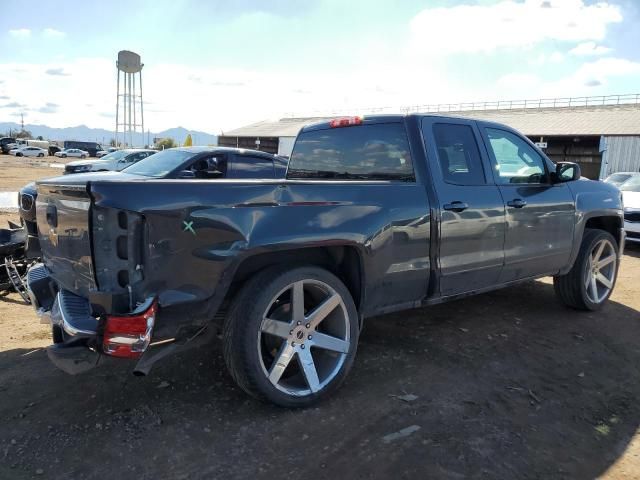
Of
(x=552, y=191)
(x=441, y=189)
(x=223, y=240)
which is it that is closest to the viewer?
(x=223, y=240)

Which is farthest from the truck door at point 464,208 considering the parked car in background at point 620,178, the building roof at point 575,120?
the building roof at point 575,120

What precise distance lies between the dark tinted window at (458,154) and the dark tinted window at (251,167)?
16.5 ft

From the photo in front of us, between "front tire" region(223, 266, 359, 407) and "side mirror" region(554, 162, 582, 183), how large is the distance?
2694mm

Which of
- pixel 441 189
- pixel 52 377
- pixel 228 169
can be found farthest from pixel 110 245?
pixel 228 169

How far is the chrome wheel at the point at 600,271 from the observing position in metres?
5.58

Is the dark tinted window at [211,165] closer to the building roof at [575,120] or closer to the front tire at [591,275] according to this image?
the front tire at [591,275]

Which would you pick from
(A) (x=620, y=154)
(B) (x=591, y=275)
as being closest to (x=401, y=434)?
(B) (x=591, y=275)

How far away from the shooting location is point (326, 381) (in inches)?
133

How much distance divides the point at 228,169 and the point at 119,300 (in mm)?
6264

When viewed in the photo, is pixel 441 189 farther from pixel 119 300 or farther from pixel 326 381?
pixel 119 300

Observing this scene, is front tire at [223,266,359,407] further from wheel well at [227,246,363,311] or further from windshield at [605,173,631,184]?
windshield at [605,173,631,184]

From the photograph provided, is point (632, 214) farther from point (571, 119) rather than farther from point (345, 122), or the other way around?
point (571, 119)

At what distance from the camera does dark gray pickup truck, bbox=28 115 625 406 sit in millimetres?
2707

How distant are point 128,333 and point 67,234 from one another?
837mm
